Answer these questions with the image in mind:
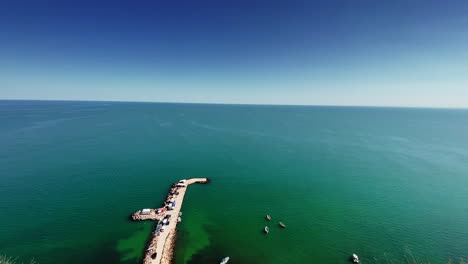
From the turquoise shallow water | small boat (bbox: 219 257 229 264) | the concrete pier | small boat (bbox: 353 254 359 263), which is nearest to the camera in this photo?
small boat (bbox: 219 257 229 264)

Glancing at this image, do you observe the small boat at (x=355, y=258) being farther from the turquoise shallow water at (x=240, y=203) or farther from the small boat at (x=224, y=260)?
the small boat at (x=224, y=260)

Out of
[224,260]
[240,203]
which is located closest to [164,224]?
[224,260]

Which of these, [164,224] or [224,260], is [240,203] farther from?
[164,224]

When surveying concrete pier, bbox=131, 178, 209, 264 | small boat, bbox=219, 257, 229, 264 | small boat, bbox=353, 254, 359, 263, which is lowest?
small boat, bbox=219, 257, 229, 264

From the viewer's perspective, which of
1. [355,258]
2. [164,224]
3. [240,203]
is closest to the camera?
[355,258]

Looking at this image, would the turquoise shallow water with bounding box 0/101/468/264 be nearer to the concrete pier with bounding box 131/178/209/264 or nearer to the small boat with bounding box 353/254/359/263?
the small boat with bounding box 353/254/359/263

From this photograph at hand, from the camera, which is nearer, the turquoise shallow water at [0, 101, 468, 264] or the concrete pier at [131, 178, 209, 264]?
the concrete pier at [131, 178, 209, 264]

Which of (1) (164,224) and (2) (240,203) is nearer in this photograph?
(1) (164,224)

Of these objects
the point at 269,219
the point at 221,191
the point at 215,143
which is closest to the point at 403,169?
the point at 269,219

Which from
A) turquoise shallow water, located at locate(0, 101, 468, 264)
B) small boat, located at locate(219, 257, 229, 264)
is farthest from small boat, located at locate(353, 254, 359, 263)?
small boat, located at locate(219, 257, 229, 264)

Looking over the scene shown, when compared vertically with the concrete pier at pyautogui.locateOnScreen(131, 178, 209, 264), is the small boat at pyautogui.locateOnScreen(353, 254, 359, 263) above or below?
below
